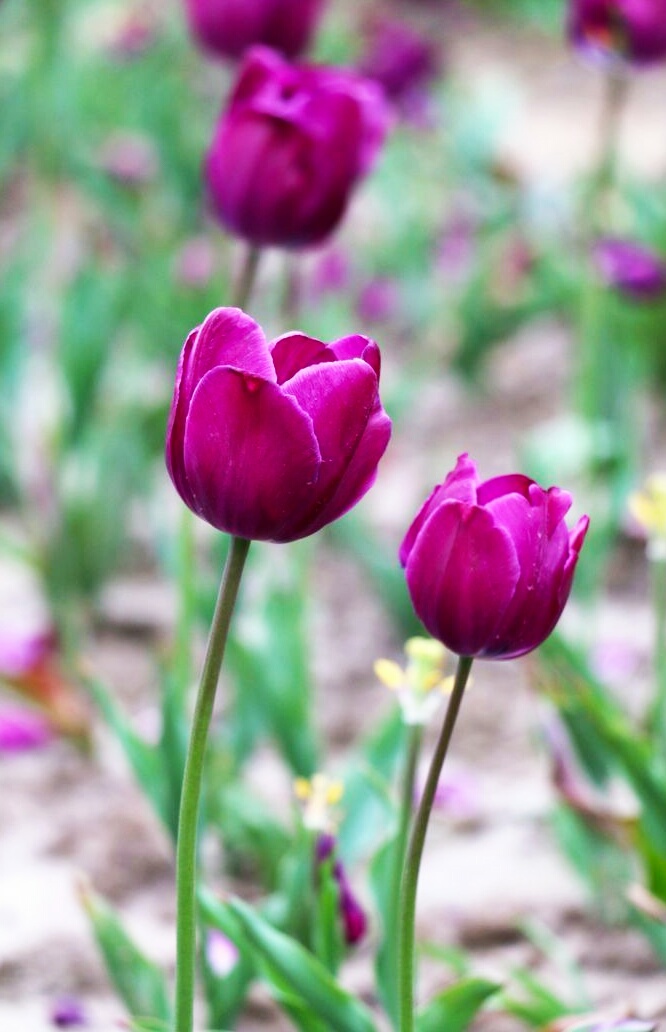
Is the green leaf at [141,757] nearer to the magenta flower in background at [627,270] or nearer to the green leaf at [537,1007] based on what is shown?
the green leaf at [537,1007]

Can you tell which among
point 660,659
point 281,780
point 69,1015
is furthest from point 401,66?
point 69,1015

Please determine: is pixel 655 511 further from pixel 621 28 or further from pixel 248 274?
pixel 621 28

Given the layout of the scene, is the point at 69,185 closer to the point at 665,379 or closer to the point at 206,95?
the point at 206,95

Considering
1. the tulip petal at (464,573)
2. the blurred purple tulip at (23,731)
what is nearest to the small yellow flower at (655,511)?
the tulip petal at (464,573)

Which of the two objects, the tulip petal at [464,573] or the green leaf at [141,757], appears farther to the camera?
the green leaf at [141,757]

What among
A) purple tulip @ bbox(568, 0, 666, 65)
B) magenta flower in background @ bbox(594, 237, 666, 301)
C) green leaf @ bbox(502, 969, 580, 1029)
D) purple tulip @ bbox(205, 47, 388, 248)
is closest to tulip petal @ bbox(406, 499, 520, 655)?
green leaf @ bbox(502, 969, 580, 1029)

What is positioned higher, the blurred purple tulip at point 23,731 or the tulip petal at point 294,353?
the blurred purple tulip at point 23,731

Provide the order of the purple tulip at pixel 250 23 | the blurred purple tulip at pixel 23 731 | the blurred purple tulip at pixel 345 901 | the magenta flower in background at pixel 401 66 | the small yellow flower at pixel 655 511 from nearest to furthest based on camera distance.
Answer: the blurred purple tulip at pixel 345 901, the small yellow flower at pixel 655 511, the purple tulip at pixel 250 23, the blurred purple tulip at pixel 23 731, the magenta flower in background at pixel 401 66
